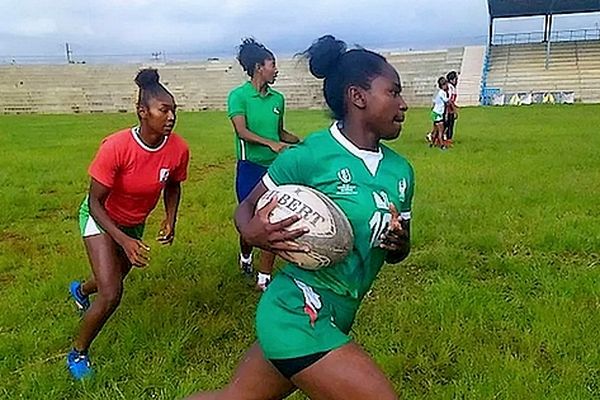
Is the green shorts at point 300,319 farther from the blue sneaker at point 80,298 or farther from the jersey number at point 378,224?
the blue sneaker at point 80,298

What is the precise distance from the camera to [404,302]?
5355mm

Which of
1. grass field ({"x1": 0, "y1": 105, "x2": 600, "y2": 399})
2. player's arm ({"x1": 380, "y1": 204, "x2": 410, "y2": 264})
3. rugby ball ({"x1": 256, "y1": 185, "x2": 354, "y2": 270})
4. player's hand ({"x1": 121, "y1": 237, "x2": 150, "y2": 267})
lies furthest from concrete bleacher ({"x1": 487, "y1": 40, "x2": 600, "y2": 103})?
rugby ball ({"x1": 256, "y1": 185, "x2": 354, "y2": 270})

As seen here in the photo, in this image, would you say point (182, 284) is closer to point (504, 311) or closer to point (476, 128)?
point (504, 311)

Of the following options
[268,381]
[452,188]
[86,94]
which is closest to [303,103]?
[86,94]

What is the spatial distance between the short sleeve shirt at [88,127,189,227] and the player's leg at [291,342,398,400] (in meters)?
2.20

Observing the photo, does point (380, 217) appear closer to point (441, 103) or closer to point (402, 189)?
Result: point (402, 189)

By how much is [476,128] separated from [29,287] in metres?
17.9

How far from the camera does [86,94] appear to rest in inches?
1772

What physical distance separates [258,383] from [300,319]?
33cm

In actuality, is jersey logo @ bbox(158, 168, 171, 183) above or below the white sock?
above

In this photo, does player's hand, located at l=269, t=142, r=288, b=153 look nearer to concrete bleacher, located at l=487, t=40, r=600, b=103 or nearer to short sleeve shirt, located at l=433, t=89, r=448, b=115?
short sleeve shirt, located at l=433, t=89, r=448, b=115

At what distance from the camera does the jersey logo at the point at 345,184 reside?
Answer: 2.59m

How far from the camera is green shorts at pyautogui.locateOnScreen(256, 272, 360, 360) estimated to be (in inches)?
96.5

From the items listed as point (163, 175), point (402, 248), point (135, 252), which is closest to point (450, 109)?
point (163, 175)
